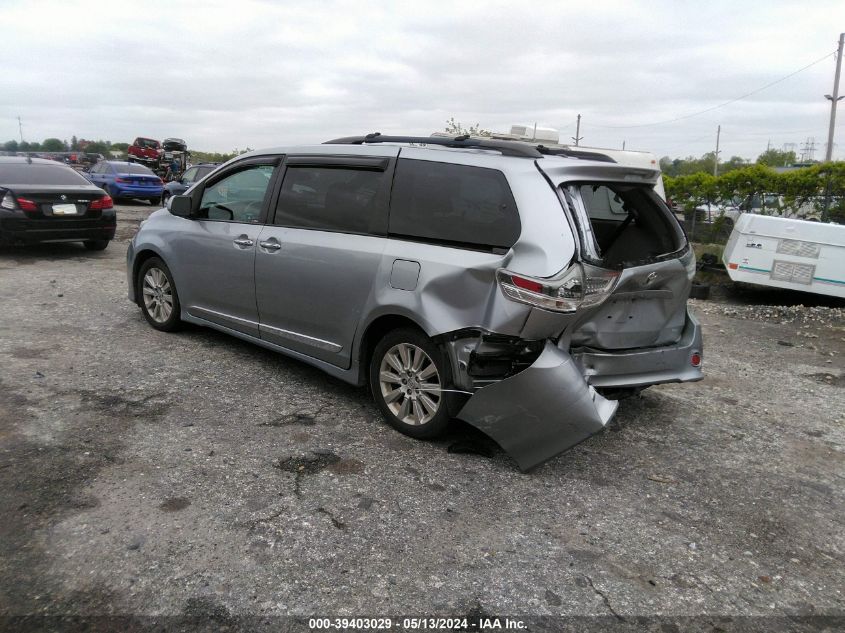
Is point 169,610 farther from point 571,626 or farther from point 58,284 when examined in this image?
point 58,284

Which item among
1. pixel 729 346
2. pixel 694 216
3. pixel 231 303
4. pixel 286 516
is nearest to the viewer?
pixel 286 516

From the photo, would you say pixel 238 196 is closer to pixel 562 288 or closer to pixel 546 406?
pixel 562 288

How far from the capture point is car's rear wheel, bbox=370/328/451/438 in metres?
4.08

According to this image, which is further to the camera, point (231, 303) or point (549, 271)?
point (231, 303)

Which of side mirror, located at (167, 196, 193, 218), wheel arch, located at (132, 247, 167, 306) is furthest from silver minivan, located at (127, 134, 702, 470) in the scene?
wheel arch, located at (132, 247, 167, 306)

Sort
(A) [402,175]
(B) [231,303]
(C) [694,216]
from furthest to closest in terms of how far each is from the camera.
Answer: (C) [694,216], (B) [231,303], (A) [402,175]

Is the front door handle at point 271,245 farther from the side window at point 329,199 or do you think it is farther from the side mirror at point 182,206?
the side mirror at point 182,206

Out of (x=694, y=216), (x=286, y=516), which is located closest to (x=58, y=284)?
(x=286, y=516)

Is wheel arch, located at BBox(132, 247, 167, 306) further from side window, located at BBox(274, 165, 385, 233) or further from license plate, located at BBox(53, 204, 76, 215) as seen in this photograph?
license plate, located at BBox(53, 204, 76, 215)

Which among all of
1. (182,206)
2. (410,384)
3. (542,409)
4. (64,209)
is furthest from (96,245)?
(542,409)

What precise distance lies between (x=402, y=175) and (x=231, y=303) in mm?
1972

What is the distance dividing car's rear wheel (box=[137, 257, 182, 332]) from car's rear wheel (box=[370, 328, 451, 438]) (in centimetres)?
263

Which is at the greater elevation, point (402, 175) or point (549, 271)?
point (402, 175)

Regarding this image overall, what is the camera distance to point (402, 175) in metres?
4.41
